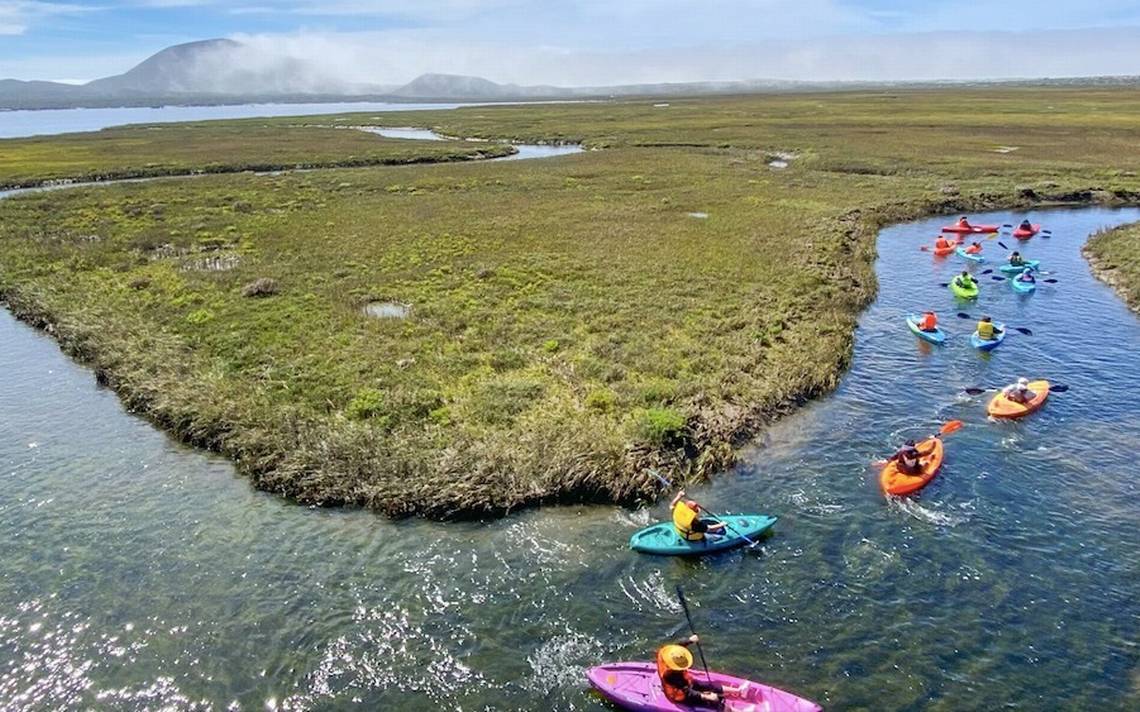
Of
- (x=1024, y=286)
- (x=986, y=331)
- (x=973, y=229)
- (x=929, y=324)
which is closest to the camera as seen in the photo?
(x=986, y=331)

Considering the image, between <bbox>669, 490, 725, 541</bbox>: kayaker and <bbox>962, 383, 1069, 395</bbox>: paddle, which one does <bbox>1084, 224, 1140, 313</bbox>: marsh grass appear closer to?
<bbox>962, 383, 1069, 395</bbox>: paddle

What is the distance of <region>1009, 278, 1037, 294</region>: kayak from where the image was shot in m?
43.8

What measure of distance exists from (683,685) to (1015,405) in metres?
20.1

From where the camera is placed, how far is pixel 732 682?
1620 centimetres

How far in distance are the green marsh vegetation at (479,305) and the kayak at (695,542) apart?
97.3 inches

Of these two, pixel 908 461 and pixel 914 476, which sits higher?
pixel 908 461

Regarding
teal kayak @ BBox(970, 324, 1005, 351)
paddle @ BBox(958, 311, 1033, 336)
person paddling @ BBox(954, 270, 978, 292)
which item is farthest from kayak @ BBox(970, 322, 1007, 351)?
person paddling @ BBox(954, 270, 978, 292)

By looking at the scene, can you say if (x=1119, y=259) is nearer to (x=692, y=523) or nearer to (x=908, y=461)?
(x=908, y=461)

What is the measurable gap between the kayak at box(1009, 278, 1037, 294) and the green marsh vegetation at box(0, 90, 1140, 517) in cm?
860

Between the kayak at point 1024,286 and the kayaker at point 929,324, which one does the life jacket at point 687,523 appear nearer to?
the kayaker at point 929,324

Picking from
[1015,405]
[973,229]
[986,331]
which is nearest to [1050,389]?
[1015,405]

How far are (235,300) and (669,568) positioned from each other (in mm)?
31091

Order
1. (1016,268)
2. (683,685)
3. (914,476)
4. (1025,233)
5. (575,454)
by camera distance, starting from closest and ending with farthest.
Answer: (683,685) → (914,476) → (575,454) → (1016,268) → (1025,233)

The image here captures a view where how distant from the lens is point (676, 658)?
15.7 metres
